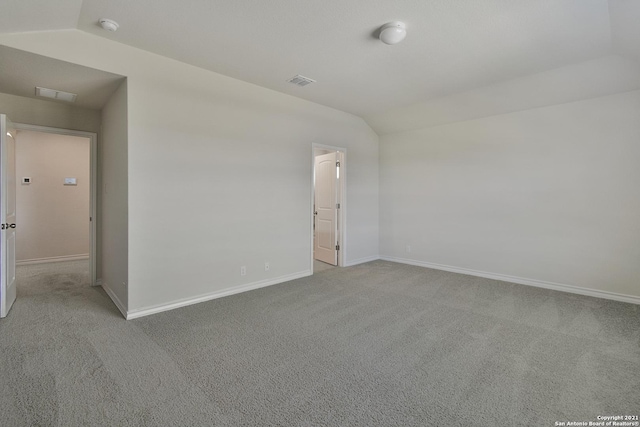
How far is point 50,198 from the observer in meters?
5.49

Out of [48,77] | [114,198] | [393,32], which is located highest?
[393,32]

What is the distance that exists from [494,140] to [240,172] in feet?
12.5

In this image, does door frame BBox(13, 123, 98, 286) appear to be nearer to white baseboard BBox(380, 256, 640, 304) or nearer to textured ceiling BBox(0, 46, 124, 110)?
textured ceiling BBox(0, 46, 124, 110)

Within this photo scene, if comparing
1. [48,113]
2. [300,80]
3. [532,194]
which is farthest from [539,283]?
[48,113]

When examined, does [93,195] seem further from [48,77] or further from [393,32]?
[393,32]

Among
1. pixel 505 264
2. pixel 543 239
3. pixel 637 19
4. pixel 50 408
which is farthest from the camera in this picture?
pixel 505 264

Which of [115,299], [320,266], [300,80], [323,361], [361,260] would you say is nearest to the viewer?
[323,361]

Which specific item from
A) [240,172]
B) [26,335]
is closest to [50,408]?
[26,335]

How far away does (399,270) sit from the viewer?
16.5 feet

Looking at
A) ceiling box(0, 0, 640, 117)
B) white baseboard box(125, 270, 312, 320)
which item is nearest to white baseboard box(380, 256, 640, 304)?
white baseboard box(125, 270, 312, 320)

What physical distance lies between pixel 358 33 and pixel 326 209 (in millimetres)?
3395

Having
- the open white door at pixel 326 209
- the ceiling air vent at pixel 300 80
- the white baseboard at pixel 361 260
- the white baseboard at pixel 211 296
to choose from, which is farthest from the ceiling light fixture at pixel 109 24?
the white baseboard at pixel 361 260

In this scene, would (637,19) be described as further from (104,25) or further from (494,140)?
(104,25)

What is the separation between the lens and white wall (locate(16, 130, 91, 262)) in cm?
526
